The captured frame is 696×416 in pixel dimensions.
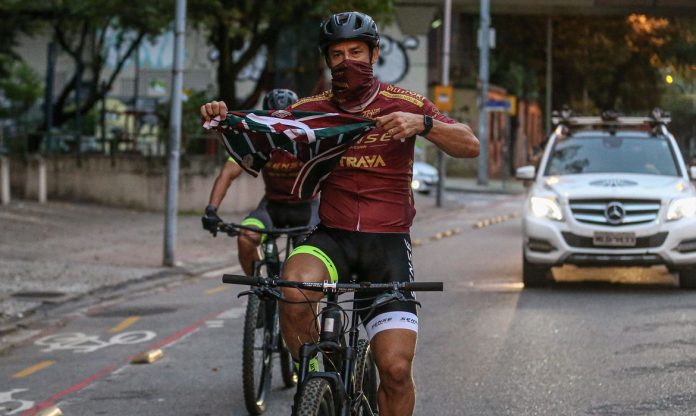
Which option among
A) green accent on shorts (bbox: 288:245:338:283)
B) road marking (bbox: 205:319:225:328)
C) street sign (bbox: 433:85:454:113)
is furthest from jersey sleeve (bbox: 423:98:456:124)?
street sign (bbox: 433:85:454:113)

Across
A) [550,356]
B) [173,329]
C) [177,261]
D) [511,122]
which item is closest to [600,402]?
[550,356]

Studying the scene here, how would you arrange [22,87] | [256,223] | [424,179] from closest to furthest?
[256,223] < [424,179] < [22,87]

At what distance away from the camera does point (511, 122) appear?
66.5 meters

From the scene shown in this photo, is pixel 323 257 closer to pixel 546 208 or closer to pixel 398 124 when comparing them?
pixel 398 124

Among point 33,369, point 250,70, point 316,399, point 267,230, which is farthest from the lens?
point 250,70

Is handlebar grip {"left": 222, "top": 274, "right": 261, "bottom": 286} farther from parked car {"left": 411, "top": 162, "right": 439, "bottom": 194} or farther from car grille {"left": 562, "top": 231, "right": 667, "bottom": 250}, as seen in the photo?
parked car {"left": 411, "top": 162, "right": 439, "bottom": 194}

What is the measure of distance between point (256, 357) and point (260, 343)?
10 cm

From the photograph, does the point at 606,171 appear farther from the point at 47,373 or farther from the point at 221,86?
the point at 221,86

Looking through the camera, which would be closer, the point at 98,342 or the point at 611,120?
the point at 98,342

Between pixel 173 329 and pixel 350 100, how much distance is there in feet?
21.7

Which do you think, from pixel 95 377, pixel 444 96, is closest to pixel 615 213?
pixel 95 377

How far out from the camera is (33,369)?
10094 millimetres

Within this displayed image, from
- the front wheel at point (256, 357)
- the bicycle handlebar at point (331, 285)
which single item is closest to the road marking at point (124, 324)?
the front wheel at point (256, 357)

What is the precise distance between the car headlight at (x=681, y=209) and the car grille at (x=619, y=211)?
14 cm
